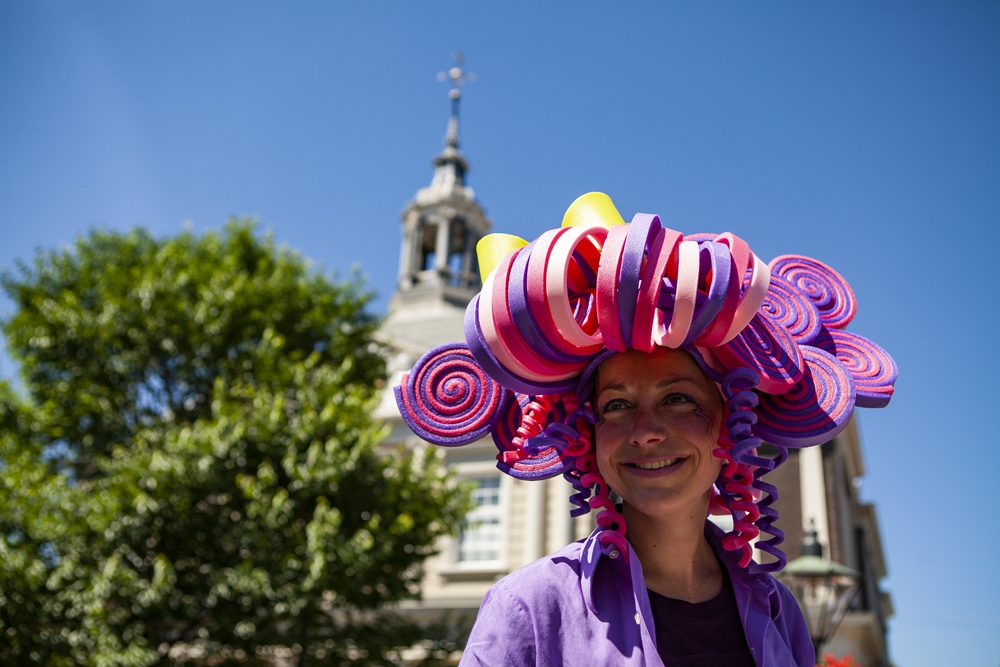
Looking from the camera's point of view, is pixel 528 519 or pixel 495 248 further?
pixel 528 519

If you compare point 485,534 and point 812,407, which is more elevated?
point 812,407

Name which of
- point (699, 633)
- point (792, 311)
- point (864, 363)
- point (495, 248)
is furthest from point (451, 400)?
point (864, 363)

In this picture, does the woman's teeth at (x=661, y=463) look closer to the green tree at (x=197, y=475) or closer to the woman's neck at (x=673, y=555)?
the woman's neck at (x=673, y=555)

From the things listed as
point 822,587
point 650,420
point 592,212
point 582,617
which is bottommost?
point 822,587

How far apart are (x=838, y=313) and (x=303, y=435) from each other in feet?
27.1

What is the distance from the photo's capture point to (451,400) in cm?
238

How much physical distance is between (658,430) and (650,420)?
0.11 ft

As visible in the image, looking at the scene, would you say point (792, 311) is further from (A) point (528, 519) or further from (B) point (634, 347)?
(A) point (528, 519)

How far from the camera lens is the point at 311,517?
9906mm

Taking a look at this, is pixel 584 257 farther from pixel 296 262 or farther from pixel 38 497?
pixel 296 262

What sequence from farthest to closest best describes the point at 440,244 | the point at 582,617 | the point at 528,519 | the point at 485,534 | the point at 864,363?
the point at 440,244
the point at 485,534
the point at 528,519
the point at 864,363
the point at 582,617

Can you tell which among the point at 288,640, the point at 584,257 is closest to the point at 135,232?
the point at 288,640

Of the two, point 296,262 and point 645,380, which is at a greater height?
point 296,262

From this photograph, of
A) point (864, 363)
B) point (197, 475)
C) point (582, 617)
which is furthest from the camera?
point (197, 475)
